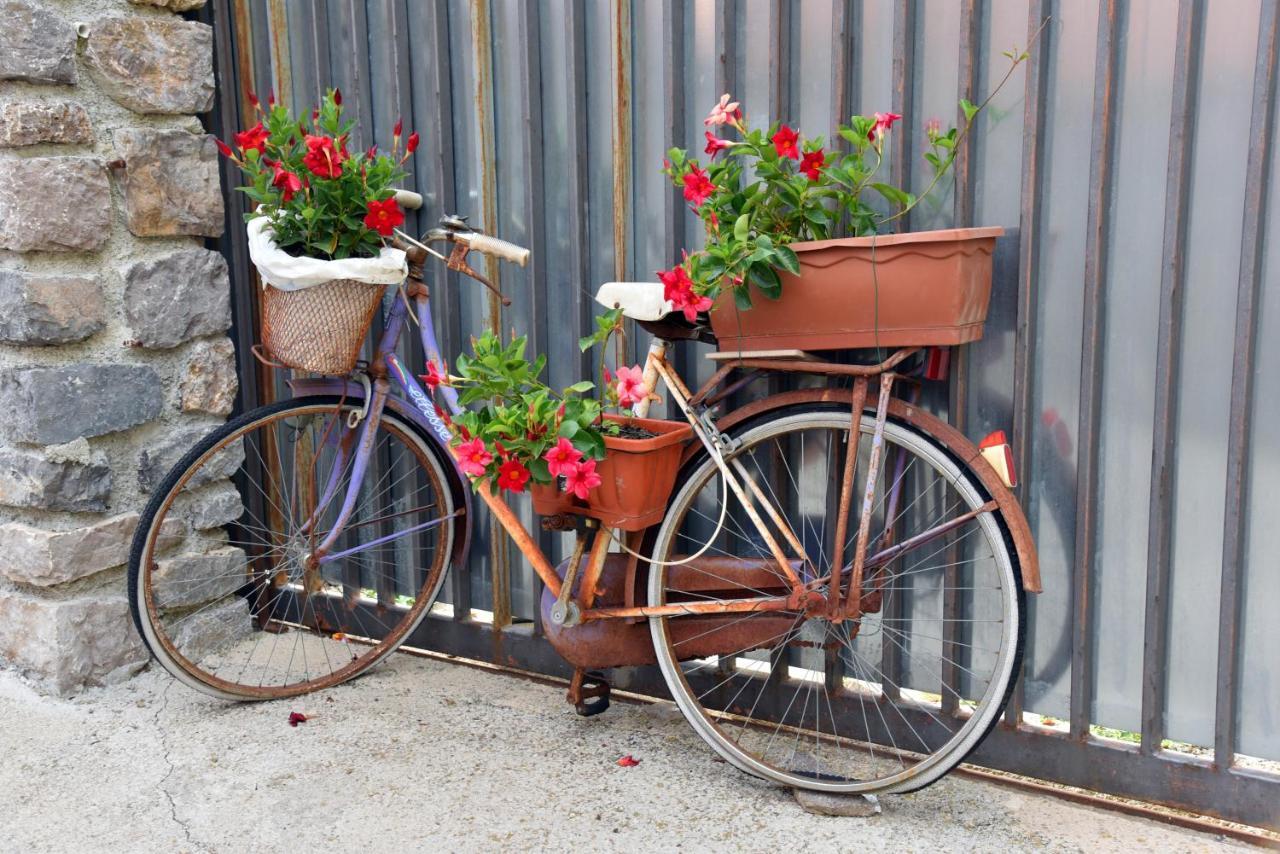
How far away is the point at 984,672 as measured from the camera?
2.72 metres

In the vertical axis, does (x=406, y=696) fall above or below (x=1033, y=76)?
below

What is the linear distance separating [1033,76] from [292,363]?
5.99 ft

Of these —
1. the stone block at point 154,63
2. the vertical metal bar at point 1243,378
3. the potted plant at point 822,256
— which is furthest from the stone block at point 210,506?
the vertical metal bar at point 1243,378

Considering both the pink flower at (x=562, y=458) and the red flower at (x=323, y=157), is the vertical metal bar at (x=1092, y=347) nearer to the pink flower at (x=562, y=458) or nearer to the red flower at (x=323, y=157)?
the pink flower at (x=562, y=458)

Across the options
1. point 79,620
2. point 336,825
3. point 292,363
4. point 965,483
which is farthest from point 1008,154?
point 79,620

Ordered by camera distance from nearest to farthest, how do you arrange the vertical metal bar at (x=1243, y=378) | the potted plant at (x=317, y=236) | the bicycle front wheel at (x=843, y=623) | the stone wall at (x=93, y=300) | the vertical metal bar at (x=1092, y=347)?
the vertical metal bar at (x=1243, y=378) < the vertical metal bar at (x=1092, y=347) < the bicycle front wheel at (x=843, y=623) < the potted plant at (x=317, y=236) < the stone wall at (x=93, y=300)

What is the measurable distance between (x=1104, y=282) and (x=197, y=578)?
2.62 metres

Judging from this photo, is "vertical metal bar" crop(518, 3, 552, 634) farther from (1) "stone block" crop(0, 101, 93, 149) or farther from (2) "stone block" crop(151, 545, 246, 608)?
(1) "stone block" crop(0, 101, 93, 149)

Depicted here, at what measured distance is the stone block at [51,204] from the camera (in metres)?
3.00

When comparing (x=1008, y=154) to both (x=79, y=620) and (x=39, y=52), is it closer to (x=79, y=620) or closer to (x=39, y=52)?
(x=39, y=52)

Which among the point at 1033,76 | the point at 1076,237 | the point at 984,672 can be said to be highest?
the point at 1033,76

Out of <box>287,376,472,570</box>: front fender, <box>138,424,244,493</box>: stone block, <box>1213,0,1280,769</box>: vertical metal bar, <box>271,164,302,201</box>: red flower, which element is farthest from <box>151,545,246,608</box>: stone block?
<box>1213,0,1280,769</box>: vertical metal bar

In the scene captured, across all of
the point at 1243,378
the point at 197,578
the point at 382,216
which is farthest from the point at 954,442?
the point at 197,578

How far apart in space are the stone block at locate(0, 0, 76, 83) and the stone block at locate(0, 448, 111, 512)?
99 centimetres
